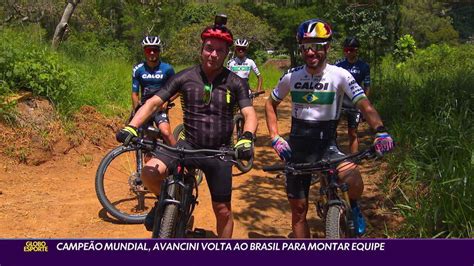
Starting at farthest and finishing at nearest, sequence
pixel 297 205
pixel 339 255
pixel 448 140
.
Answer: pixel 448 140, pixel 297 205, pixel 339 255

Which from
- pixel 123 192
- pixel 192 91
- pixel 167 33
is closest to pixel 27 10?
pixel 167 33

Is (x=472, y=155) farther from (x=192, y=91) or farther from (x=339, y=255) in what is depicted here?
(x=192, y=91)

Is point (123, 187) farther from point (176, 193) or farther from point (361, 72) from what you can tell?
point (361, 72)

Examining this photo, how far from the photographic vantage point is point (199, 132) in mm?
3969

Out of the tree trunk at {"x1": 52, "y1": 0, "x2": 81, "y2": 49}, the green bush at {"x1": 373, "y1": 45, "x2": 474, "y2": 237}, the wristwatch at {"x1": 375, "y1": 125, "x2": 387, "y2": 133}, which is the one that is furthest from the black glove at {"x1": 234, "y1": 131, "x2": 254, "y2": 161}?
the tree trunk at {"x1": 52, "y1": 0, "x2": 81, "y2": 49}

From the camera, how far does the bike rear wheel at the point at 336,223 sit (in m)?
3.55

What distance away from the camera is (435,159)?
211 inches

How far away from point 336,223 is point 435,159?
2.45 meters

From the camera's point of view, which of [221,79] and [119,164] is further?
[119,164]

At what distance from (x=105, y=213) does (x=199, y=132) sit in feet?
8.42

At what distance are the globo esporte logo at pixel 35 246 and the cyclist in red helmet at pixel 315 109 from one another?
6.60 feet

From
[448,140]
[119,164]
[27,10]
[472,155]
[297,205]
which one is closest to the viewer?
[297,205]

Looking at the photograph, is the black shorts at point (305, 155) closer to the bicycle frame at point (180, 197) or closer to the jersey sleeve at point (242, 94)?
the jersey sleeve at point (242, 94)

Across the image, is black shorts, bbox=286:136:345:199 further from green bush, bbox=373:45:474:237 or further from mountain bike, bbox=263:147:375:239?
green bush, bbox=373:45:474:237
